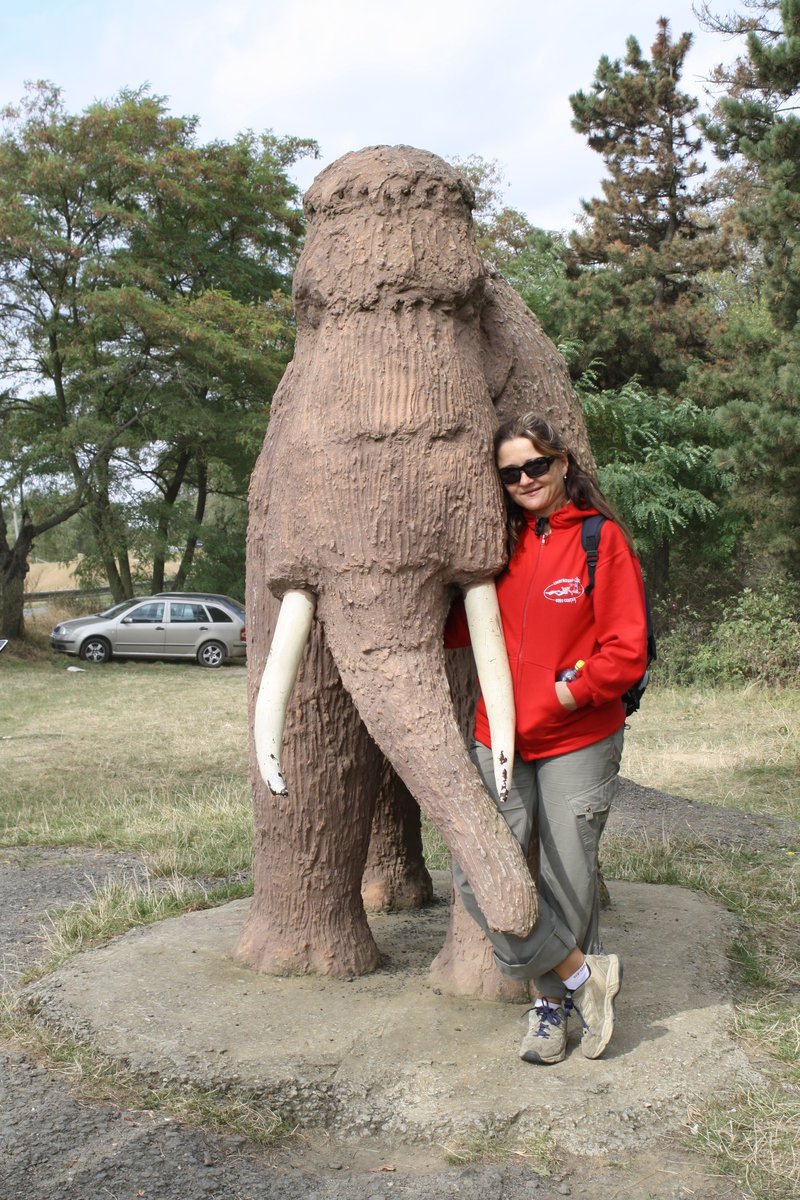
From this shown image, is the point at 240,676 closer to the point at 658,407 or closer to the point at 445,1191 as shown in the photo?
the point at 658,407

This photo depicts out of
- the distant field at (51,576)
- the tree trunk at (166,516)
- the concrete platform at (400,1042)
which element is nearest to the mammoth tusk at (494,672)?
the concrete platform at (400,1042)

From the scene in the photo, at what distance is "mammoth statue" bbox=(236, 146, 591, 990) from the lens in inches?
119

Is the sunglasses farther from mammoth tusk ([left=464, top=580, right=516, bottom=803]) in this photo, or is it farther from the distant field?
the distant field

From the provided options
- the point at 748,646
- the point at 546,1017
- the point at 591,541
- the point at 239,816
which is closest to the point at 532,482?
the point at 591,541

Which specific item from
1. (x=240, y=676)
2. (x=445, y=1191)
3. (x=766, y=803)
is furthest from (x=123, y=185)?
(x=445, y=1191)

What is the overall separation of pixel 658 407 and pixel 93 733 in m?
8.34

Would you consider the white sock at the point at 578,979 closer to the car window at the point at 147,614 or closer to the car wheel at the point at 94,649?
the car wheel at the point at 94,649

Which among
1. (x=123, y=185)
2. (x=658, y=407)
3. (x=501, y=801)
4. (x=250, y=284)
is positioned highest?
(x=123, y=185)

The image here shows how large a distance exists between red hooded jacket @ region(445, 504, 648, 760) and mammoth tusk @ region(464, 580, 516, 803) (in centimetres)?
6

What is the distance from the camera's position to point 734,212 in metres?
10.7

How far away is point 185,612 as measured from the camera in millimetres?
19578

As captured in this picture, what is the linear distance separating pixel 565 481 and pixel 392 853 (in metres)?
1.98

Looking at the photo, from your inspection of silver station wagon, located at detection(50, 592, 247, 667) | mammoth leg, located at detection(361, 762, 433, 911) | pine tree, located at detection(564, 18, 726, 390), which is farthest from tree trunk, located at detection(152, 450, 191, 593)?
mammoth leg, located at detection(361, 762, 433, 911)

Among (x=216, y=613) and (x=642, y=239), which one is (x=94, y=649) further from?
(x=642, y=239)
